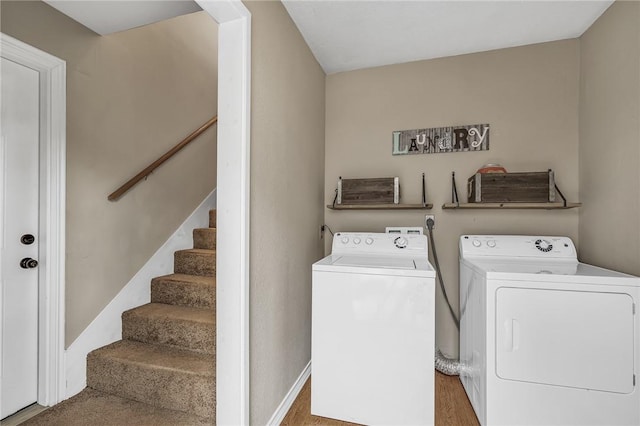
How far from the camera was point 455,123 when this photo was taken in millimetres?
2316

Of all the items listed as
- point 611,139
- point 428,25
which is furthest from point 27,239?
point 611,139

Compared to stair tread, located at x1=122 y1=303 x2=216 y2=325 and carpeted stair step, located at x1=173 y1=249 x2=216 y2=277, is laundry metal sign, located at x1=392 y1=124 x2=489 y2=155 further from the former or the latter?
stair tread, located at x1=122 y1=303 x2=216 y2=325

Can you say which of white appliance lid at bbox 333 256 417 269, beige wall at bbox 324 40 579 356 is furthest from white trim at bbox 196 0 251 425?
beige wall at bbox 324 40 579 356

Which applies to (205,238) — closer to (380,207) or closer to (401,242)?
(380,207)

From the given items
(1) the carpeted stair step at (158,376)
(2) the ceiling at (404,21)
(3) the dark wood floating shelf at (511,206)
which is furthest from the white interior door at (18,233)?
(3) the dark wood floating shelf at (511,206)

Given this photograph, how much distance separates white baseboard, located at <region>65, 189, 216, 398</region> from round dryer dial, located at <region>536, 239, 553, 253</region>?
2694mm

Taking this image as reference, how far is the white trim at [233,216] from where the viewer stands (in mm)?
1275

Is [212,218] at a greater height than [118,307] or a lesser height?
greater

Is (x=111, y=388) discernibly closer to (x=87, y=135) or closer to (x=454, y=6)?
(x=87, y=135)

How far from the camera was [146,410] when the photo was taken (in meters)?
1.59

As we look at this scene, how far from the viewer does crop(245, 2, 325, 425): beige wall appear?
4.69 feet

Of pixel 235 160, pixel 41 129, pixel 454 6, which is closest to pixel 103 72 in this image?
pixel 41 129

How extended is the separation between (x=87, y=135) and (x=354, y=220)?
6.44ft

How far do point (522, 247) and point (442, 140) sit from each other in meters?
0.97
